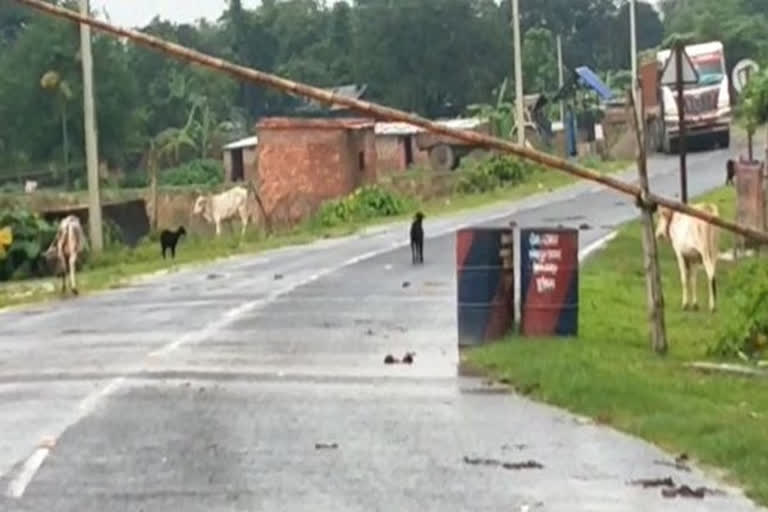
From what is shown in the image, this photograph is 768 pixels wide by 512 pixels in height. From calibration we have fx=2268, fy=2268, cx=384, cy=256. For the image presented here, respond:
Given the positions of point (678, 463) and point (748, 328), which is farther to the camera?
point (748, 328)

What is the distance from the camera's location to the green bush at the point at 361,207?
55.9m

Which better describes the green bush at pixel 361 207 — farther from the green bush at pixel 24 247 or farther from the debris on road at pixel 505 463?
the debris on road at pixel 505 463

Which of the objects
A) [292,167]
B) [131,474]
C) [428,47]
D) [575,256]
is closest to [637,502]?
[131,474]

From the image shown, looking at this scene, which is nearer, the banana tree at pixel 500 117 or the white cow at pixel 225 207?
the white cow at pixel 225 207

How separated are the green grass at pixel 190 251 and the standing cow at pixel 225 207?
0.46 meters

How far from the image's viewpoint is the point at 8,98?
8094cm

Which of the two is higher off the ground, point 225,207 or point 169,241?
point 225,207

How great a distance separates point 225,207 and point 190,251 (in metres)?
6.90

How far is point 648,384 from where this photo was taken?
58.6 feet

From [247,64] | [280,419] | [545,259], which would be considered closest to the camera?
[280,419]

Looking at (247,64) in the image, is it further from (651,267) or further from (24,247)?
(651,267)

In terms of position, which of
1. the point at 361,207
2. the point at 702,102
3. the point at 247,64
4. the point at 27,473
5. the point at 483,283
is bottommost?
the point at 361,207

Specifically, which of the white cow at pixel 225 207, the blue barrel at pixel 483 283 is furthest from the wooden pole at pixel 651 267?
the white cow at pixel 225 207

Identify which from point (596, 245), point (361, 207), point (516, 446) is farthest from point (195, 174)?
point (516, 446)
